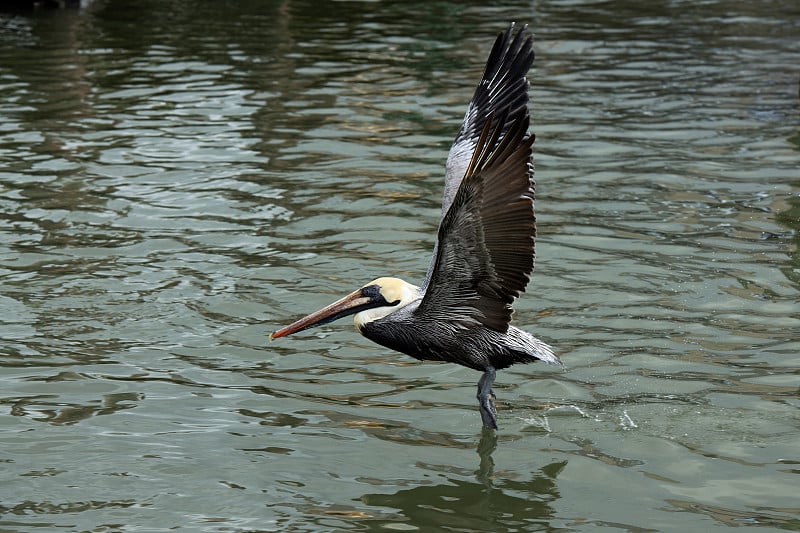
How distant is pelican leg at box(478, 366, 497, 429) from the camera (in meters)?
6.21

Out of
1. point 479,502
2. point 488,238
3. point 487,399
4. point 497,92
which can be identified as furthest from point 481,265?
point 497,92

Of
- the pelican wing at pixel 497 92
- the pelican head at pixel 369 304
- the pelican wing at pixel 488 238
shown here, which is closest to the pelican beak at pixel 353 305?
the pelican head at pixel 369 304

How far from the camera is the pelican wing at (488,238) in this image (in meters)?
5.38

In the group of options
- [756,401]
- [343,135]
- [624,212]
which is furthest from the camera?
[343,135]

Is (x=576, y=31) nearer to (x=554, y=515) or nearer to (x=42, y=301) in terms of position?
(x=42, y=301)

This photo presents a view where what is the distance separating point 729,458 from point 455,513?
142 centimetres

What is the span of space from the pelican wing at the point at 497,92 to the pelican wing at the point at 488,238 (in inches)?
23.0

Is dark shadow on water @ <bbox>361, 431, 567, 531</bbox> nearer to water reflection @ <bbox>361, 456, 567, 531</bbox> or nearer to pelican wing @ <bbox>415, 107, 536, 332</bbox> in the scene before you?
water reflection @ <bbox>361, 456, 567, 531</bbox>

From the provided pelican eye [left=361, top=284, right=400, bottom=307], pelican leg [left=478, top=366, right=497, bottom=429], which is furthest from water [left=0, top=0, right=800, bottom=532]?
pelican eye [left=361, top=284, right=400, bottom=307]

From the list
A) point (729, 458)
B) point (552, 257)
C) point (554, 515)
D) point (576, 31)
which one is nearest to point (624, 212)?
point (552, 257)

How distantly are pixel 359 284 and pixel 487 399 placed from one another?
103 inches

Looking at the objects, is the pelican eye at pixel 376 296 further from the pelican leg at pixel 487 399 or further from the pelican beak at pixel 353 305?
the pelican leg at pixel 487 399

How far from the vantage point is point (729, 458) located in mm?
6074

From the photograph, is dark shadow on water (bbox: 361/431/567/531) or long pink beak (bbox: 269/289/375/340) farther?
long pink beak (bbox: 269/289/375/340)
